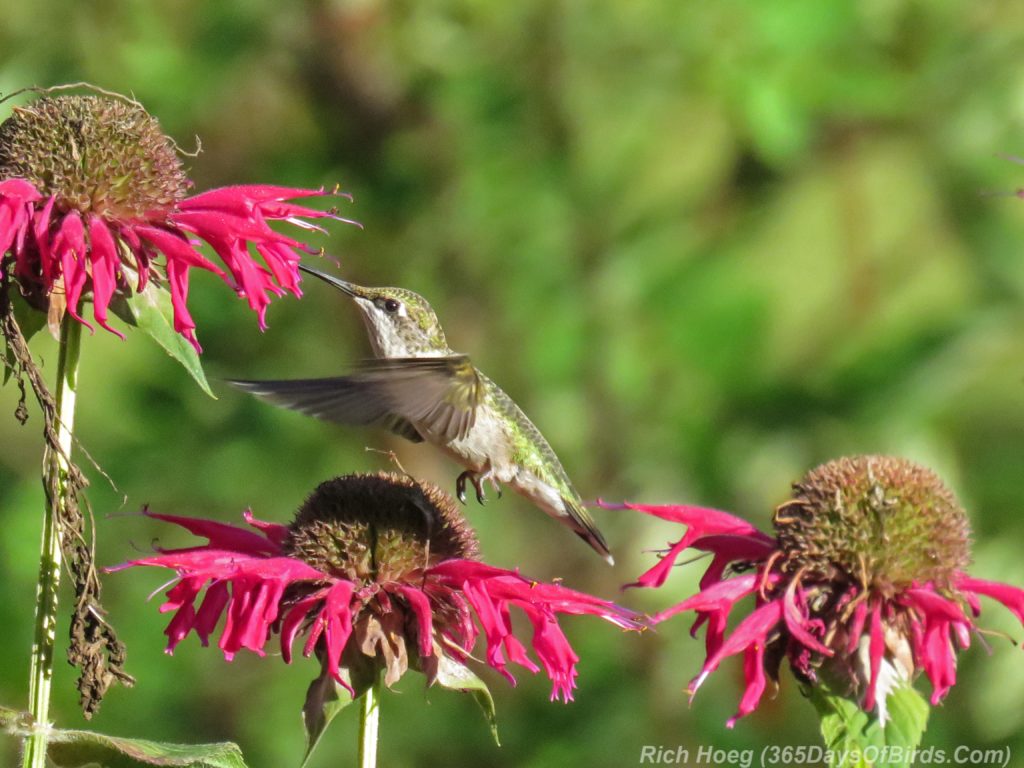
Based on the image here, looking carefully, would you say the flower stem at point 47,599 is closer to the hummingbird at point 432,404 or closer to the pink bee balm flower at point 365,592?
the pink bee balm flower at point 365,592

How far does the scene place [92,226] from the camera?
1942 mm

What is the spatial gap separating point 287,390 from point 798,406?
350 centimetres

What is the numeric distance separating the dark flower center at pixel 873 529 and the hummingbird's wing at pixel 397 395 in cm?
56

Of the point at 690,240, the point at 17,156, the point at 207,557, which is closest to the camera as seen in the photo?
the point at 207,557

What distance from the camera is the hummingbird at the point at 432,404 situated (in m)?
2.03

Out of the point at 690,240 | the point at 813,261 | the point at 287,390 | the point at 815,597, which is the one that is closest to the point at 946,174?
the point at 813,261

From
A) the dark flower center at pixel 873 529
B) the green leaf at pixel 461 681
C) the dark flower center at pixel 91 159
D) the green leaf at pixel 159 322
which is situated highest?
the dark flower center at pixel 91 159

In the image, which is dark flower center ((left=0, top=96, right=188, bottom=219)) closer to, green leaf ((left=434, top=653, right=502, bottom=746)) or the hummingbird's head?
the hummingbird's head

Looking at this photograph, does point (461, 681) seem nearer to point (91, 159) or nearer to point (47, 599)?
point (47, 599)

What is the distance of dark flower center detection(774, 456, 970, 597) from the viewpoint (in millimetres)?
2039

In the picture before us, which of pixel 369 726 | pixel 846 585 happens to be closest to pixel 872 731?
pixel 846 585

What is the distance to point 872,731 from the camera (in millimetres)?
1877

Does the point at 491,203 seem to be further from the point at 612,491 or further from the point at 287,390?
the point at 287,390

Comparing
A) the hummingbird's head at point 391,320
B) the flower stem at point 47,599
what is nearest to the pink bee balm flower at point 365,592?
the flower stem at point 47,599
